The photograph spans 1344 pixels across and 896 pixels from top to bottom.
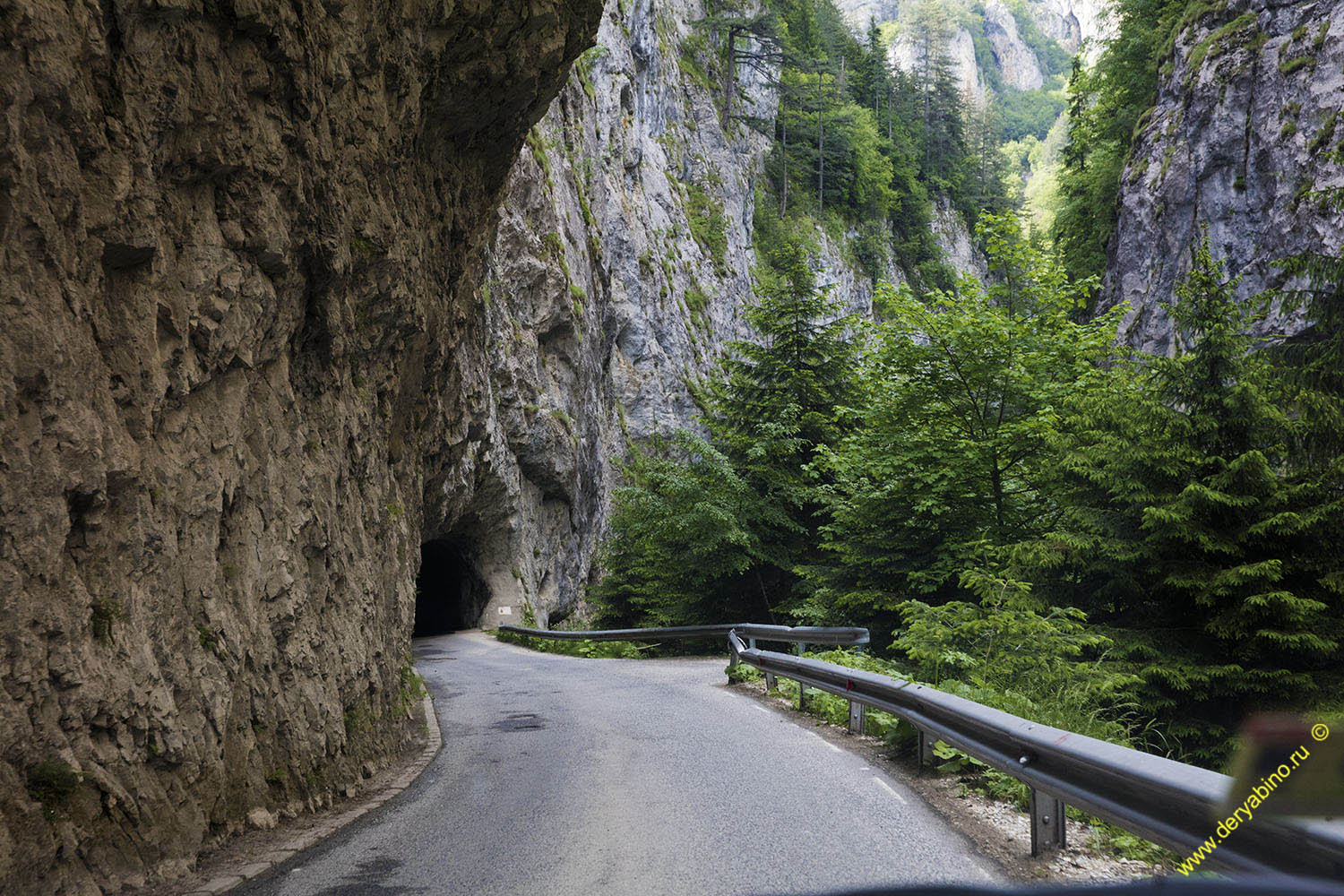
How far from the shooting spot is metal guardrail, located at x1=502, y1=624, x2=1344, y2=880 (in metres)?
2.16

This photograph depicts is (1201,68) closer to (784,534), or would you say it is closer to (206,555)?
(784,534)

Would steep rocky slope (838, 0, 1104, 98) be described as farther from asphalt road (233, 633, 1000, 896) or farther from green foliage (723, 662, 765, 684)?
asphalt road (233, 633, 1000, 896)

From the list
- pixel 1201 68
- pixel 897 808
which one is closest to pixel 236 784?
pixel 897 808

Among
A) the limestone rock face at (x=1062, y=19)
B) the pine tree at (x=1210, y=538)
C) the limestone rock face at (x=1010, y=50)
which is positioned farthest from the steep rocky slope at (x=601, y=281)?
the limestone rock face at (x=1062, y=19)

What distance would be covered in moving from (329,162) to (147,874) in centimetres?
535

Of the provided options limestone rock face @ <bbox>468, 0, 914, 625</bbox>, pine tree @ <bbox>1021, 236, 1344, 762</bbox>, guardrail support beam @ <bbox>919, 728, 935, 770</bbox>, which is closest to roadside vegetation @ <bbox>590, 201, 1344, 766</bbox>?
pine tree @ <bbox>1021, 236, 1344, 762</bbox>

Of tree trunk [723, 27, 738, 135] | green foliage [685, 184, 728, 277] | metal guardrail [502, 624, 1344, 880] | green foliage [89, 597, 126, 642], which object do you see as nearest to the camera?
metal guardrail [502, 624, 1344, 880]

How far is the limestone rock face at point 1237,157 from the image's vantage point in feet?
80.9

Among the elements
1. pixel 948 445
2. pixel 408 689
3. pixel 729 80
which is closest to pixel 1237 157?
pixel 948 445

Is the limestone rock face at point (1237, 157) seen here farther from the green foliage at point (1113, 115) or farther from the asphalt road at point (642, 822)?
the asphalt road at point (642, 822)

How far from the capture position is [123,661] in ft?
13.3

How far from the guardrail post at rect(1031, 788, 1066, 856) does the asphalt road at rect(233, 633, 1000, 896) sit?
336 millimetres

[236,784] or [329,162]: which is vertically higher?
[329,162]

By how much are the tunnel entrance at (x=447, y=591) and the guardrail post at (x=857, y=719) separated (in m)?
20.6
